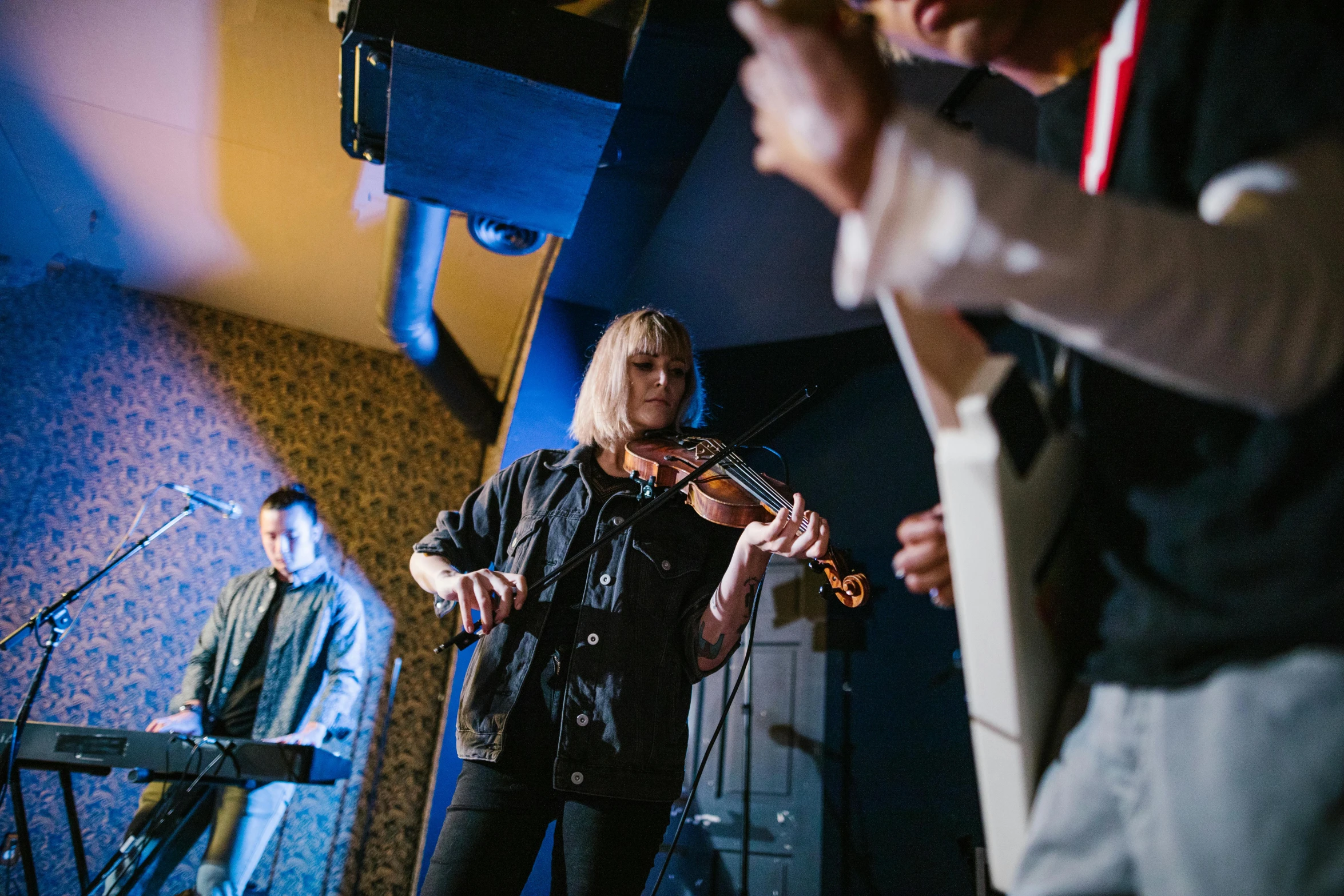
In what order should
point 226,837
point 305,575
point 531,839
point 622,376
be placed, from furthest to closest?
point 305,575 → point 226,837 → point 622,376 → point 531,839

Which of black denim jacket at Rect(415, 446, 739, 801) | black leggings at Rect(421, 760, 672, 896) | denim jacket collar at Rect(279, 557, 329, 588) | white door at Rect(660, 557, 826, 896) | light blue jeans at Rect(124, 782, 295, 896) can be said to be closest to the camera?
black leggings at Rect(421, 760, 672, 896)

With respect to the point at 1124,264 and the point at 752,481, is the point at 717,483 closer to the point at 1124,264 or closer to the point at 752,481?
the point at 752,481

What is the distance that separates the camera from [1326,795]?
0.45m

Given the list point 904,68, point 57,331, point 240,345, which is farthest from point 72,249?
point 904,68

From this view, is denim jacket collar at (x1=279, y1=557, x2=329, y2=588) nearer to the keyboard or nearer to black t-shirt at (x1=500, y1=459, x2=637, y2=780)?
the keyboard

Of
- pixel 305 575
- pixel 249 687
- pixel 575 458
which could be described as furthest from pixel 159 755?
pixel 575 458

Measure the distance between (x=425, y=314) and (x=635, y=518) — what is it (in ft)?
9.29

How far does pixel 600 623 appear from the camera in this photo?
163 cm

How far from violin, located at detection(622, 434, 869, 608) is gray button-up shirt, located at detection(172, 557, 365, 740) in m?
1.97

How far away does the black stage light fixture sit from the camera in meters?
2.48

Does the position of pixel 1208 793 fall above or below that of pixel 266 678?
below

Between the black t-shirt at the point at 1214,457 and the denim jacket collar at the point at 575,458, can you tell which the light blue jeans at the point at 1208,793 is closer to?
the black t-shirt at the point at 1214,457

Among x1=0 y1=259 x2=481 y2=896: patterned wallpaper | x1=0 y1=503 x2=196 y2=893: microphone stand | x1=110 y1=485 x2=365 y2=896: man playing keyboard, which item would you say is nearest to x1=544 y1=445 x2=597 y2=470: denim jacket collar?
x1=110 y1=485 x2=365 y2=896: man playing keyboard

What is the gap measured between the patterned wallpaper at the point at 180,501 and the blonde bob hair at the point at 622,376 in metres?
3.76
